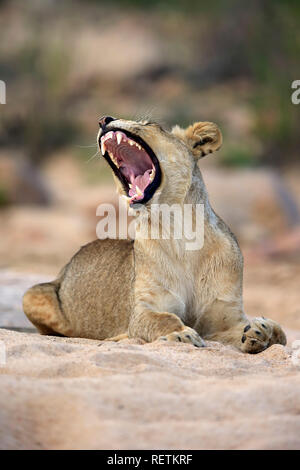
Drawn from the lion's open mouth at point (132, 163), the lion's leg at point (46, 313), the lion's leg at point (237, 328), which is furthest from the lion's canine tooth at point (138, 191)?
the lion's leg at point (46, 313)

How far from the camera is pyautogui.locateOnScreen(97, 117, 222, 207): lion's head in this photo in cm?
480

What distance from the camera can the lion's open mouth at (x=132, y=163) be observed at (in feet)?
15.7

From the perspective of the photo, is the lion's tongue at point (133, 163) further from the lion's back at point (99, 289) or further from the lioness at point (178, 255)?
the lion's back at point (99, 289)

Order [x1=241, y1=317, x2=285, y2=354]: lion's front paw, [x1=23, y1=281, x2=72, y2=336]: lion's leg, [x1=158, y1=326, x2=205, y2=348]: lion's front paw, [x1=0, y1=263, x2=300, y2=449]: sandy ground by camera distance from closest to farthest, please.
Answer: [x1=0, y1=263, x2=300, y2=449]: sandy ground < [x1=158, y1=326, x2=205, y2=348]: lion's front paw < [x1=241, y1=317, x2=285, y2=354]: lion's front paw < [x1=23, y1=281, x2=72, y2=336]: lion's leg

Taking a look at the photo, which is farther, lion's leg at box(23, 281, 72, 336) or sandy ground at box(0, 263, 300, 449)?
lion's leg at box(23, 281, 72, 336)

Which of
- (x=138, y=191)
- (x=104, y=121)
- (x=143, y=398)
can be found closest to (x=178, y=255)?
(x=138, y=191)

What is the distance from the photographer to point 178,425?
2.97 metres

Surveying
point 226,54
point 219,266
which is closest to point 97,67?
point 226,54

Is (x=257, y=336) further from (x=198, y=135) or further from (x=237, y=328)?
(x=198, y=135)

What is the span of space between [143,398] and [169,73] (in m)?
22.1

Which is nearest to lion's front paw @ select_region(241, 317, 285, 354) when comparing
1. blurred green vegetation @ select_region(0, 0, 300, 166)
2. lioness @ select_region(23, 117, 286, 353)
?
lioness @ select_region(23, 117, 286, 353)

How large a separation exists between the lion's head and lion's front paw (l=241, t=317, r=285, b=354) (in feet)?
2.62

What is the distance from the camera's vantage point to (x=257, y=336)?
183 inches

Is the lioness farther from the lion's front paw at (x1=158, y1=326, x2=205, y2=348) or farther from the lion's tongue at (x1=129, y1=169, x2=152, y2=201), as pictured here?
the lion's front paw at (x1=158, y1=326, x2=205, y2=348)
